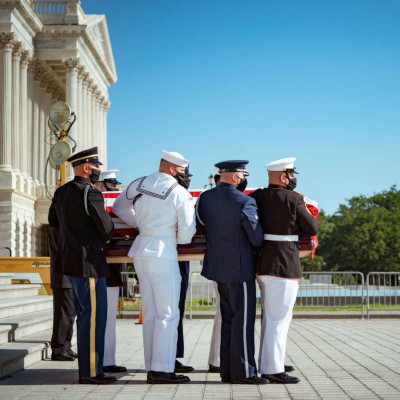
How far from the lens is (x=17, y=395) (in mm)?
9547

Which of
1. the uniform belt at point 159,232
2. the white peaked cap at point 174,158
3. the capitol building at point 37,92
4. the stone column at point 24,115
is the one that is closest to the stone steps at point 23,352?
the uniform belt at point 159,232

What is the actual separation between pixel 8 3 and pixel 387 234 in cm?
5590

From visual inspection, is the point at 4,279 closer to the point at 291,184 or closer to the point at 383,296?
the point at 291,184

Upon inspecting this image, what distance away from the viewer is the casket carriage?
11.0 metres

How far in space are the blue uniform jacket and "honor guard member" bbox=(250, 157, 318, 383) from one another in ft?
0.55

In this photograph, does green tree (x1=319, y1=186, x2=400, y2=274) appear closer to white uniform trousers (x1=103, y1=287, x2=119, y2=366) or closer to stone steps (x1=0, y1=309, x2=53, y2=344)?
stone steps (x1=0, y1=309, x2=53, y2=344)

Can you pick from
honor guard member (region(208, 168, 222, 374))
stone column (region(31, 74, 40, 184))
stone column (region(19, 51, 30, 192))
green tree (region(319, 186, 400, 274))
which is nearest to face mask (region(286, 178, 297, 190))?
honor guard member (region(208, 168, 222, 374))

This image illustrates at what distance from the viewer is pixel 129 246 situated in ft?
36.2

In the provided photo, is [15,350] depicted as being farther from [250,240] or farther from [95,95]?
[95,95]

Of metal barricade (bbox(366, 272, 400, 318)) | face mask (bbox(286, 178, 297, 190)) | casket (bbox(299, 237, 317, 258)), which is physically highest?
face mask (bbox(286, 178, 297, 190))

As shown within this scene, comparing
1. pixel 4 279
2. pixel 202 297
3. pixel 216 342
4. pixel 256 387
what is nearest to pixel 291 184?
pixel 216 342

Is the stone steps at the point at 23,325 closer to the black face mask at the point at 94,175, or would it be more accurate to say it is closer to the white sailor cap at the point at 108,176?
the white sailor cap at the point at 108,176

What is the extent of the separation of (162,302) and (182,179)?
1447mm

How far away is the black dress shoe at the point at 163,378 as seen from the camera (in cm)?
1030
